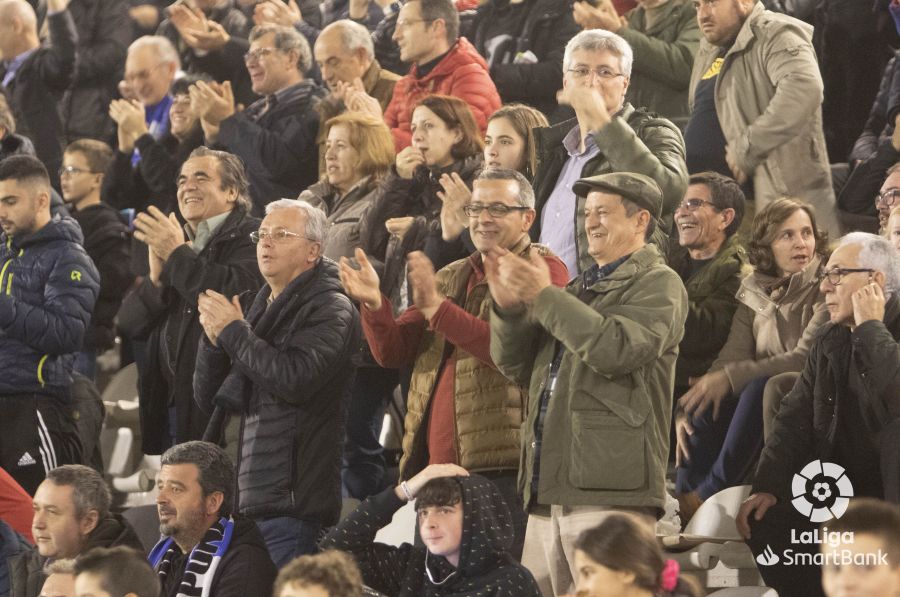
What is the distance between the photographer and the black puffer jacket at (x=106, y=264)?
882 cm

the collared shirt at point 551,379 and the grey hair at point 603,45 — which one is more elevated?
the grey hair at point 603,45

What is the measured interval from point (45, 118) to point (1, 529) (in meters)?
4.11

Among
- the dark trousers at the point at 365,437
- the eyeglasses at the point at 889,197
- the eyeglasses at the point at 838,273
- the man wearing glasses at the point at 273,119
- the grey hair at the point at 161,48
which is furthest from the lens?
the grey hair at the point at 161,48

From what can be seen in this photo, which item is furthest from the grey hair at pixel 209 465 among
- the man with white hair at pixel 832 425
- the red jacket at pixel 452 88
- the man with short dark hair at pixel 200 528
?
the red jacket at pixel 452 88

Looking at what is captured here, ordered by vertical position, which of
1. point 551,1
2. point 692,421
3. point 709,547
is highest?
point 551,1

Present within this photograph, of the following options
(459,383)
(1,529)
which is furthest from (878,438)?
(1,529)

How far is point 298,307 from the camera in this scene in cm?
643

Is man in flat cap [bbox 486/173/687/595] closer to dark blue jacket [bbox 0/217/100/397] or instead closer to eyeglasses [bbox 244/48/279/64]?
dark blue jacket [bbox 0/217/100/397]

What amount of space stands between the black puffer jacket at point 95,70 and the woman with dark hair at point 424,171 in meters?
3.95

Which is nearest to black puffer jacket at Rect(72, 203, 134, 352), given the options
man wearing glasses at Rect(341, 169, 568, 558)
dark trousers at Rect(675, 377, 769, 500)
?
man wearing glasses at Rect(341, 169, 568, 558)

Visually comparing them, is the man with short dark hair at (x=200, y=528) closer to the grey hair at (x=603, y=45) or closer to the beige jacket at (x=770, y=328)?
the beige jacket at (x=770, y=328)

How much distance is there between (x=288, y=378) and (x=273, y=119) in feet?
9.67

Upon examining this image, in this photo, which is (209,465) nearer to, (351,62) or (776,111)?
(776,111)

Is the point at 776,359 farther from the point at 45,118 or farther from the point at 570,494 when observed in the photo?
the point at 45,118
